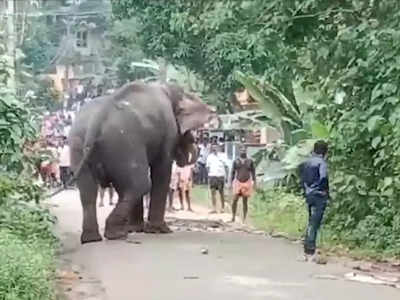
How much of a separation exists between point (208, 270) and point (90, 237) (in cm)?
327

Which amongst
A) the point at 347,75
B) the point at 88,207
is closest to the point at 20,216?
the point at 88,207

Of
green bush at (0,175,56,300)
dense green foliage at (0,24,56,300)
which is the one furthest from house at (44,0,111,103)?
green bush at (0,175,56,300)

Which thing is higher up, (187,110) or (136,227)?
(187,110)

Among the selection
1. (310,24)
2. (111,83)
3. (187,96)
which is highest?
(310,24)

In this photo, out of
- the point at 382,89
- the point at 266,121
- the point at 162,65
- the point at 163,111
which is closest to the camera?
the point at 382,89

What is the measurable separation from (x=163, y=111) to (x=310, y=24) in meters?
4.20

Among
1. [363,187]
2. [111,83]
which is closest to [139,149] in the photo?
[363,187]

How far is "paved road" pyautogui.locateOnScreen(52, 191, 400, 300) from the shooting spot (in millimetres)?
9523

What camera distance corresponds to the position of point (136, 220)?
15422 millimetres

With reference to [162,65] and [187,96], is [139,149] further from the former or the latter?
[162,65]

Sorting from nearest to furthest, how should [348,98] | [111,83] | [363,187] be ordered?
[348,98] → [363,187] → [111,83]

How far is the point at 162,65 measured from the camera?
34125mm

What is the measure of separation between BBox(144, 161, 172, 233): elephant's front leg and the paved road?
301 millimetres

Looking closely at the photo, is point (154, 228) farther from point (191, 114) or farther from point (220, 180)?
point (220, 180)
